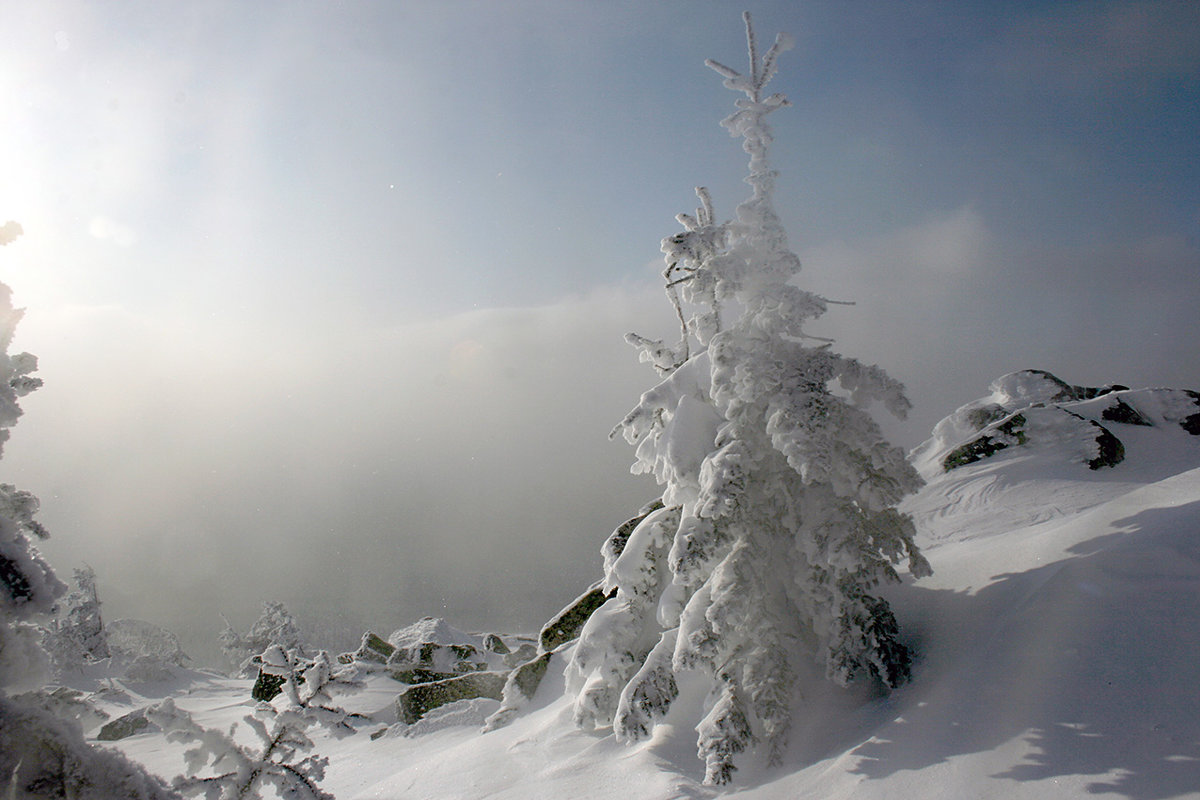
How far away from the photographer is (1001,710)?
23.5 ft

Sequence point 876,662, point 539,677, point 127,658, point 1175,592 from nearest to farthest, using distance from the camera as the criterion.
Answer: point 1175,592 < point 876,662 < point 539,677 < point 127,658

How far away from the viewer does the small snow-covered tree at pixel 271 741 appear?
6.07 m

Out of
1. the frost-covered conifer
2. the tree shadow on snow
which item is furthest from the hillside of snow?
the frost-covered conifer

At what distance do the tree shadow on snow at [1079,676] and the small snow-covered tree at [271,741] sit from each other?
6.86 metres

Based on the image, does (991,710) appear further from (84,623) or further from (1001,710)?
(84,623)

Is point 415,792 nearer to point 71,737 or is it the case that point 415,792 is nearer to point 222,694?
point 71,737

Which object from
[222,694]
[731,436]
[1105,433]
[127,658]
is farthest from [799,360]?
[127,658]

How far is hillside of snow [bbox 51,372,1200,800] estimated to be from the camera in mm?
6285

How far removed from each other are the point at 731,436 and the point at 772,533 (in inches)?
72.8

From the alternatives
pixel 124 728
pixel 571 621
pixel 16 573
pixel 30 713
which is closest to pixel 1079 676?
pixel 30 713

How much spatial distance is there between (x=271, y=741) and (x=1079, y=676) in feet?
32.3

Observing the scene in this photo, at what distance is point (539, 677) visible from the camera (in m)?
16.2

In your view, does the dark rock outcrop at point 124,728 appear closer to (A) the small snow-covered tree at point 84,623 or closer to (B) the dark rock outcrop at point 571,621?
(B) the dark rock outcrop at point 571,621

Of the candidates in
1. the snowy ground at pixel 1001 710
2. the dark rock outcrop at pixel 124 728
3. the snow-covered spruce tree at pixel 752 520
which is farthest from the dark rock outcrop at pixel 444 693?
the dark rock outcrop at pixel 124 728
